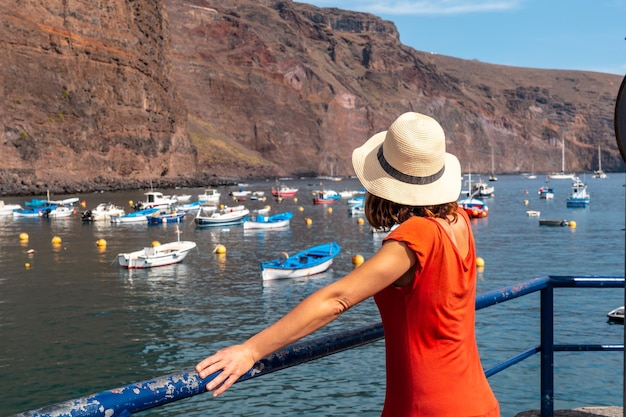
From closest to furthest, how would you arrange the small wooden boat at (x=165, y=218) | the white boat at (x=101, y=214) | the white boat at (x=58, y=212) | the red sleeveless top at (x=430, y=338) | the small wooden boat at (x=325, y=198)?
the red sleeveless top at (x=430, y=338)
the small wooden boat at (x=165, y=218)
the white boat at (x=101, y=214)
the white boat at (x=58, y=212)
the small wooden boat at (x=325, y=198)

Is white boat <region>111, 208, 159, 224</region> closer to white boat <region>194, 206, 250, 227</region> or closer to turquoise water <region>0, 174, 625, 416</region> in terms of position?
white boat <region>194, 206, 250, 227</region>

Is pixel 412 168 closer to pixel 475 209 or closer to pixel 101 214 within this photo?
pixel 101 214

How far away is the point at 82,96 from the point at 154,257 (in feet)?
295

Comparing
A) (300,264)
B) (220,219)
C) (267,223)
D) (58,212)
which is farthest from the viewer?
(58,212)

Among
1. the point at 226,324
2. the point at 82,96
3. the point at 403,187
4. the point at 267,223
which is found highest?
the point at 82,96

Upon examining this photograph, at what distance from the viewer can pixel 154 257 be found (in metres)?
40.0

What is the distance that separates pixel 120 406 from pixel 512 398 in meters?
16.5

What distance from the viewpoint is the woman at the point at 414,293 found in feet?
8.53

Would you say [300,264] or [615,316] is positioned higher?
[300,264]

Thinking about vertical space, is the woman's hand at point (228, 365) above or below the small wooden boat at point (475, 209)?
above

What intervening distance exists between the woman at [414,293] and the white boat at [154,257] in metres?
37.5

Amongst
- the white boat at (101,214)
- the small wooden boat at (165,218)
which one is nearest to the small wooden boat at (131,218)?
the white boat at (101,214)

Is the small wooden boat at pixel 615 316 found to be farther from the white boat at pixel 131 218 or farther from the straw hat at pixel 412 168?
the white boat at pixel 131 218

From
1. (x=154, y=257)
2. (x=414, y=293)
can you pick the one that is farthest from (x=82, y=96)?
(x=414, y=293)
